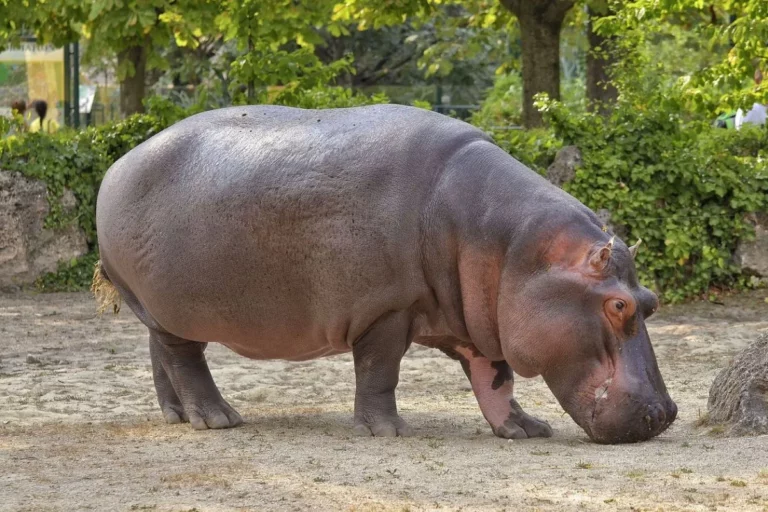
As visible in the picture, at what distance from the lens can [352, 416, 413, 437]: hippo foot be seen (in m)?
6.15

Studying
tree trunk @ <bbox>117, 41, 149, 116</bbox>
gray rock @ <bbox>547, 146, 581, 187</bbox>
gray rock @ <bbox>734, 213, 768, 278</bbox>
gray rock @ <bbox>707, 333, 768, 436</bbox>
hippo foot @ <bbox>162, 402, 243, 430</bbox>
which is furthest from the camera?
tree trunk @ <bbox>117, 41, 149, 116</bbox>

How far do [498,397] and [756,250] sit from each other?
6.03 m

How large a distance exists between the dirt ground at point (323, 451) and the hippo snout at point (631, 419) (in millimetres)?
69

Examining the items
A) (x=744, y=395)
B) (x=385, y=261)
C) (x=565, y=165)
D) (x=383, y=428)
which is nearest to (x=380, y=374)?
(x=383, y=428)

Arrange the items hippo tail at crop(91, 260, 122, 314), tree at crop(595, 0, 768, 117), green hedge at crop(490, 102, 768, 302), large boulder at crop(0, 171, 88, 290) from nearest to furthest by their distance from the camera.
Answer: hippo tail at crop(91, 260, 122, 314)
tree at crop(595, 0, 768, 117)
green hedge at crop(490, 102, 768, 302)
large boulder at crop(0, 171, 88, 290)

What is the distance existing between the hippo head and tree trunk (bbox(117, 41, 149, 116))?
11339mm

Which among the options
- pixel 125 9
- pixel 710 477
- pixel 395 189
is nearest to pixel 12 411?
pixel 395 189

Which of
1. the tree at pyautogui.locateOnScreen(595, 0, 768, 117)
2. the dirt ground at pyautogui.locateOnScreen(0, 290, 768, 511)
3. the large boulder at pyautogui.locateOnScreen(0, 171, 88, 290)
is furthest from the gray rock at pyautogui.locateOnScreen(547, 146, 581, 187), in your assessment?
the large boulder at pyautogui.locateOnScreen(0, 171, 88, 290)

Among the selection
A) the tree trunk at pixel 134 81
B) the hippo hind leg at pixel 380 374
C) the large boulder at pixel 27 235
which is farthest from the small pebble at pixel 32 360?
the tree trunk at pixel 134 81

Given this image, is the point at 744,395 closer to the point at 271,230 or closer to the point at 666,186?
the point at 271,230

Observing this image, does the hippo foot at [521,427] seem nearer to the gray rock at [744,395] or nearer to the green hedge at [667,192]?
the gray rock at [744,395]

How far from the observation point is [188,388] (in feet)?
22.3

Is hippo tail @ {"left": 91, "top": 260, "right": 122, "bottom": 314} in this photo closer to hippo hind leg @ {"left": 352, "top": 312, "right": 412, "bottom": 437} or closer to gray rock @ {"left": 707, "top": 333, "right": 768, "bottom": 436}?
hippo hind leg @ {"left": 352, "top": 312, "right": 412, "bottom": 437}

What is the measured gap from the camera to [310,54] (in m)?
14.1
